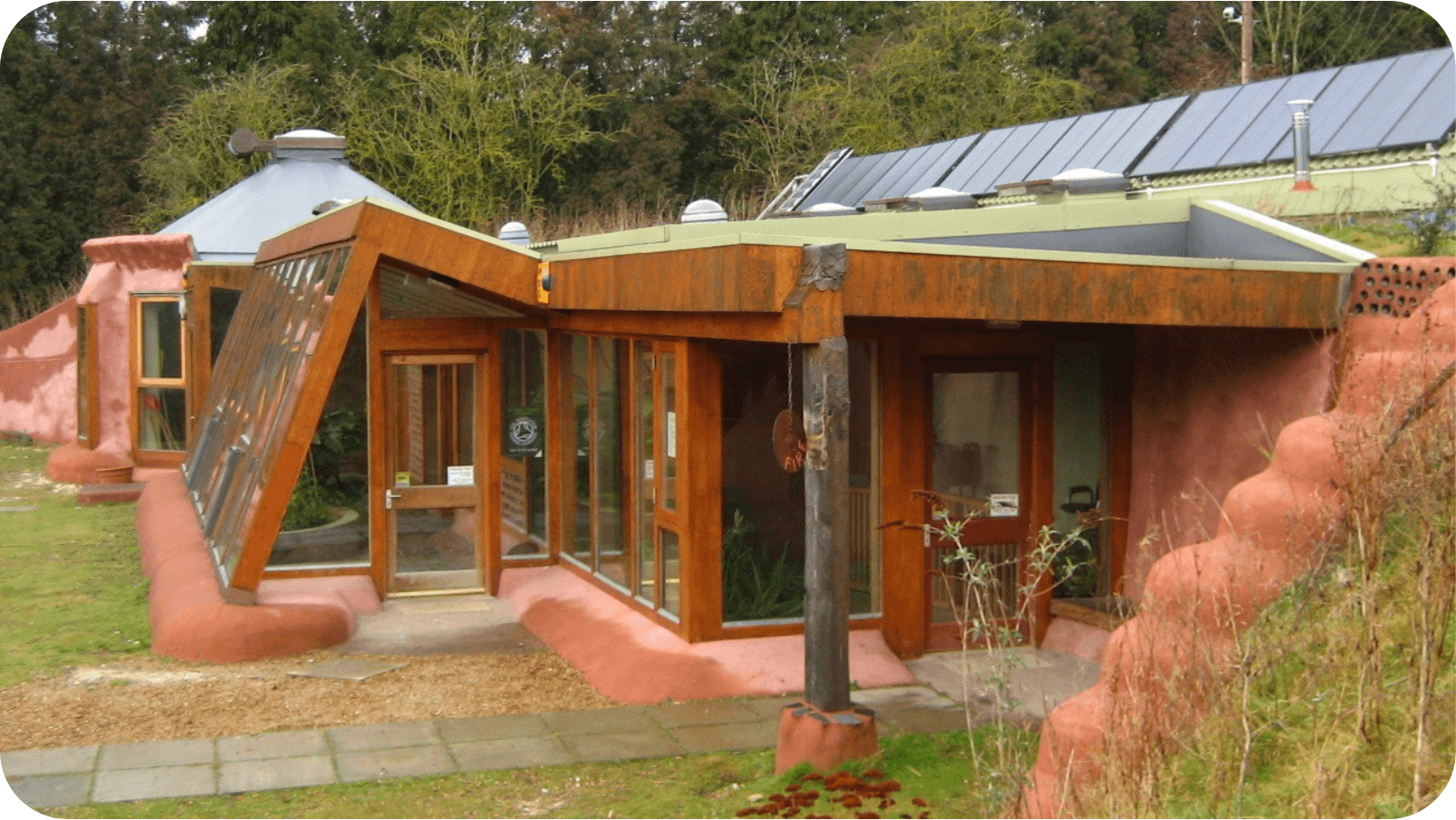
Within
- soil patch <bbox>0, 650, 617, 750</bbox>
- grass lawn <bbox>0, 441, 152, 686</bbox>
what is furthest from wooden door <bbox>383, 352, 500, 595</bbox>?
grass lawn <bbox>0, 441, 152, 686</bbox>

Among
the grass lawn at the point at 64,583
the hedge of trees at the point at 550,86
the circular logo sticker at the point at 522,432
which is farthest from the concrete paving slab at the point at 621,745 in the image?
the hedge of trees at the point at 550,86

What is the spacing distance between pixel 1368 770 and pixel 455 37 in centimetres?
3066

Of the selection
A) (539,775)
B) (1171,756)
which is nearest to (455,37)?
(539,775)

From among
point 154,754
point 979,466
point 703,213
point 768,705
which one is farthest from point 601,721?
point 703,213

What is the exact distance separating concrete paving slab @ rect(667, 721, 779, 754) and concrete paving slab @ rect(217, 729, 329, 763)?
2.02m

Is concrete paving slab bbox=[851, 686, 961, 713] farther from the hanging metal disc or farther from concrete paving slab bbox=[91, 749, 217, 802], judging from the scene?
concrete paving slab bbox=[91, 749, 217, 802]

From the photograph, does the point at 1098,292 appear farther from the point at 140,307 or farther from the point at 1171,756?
Answer: the point at 140,307

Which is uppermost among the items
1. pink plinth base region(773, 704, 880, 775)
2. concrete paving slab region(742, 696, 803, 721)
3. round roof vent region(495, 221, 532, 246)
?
round roof vent region(495, 221, 532, 246)

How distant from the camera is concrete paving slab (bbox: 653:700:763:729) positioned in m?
8.60

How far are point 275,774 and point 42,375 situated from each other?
63.1 feet

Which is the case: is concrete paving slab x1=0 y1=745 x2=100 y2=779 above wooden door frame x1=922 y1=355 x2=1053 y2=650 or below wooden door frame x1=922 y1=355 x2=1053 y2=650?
below

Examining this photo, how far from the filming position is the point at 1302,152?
11797mm

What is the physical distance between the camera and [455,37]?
33094mm

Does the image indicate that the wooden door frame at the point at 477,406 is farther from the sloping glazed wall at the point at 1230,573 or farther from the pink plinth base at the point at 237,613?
the sloping glazed wall at the point at 1230,573
